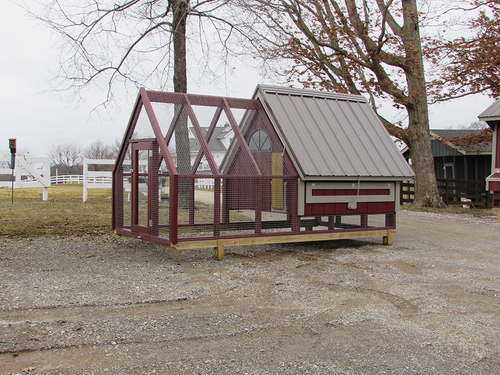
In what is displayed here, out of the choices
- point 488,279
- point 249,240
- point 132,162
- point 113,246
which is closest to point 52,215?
point 113,246

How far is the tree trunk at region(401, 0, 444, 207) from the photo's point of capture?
783 inches

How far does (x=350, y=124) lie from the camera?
9945 mm

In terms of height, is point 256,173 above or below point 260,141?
below

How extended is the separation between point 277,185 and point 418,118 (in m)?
13.8

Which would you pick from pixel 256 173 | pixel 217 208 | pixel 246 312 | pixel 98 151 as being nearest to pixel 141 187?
pixel 217 208

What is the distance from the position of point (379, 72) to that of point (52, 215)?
1406cm

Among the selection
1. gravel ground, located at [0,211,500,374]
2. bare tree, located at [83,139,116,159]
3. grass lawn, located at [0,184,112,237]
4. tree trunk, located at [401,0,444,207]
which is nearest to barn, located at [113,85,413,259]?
gravel ground, located at [0,211,500,374]

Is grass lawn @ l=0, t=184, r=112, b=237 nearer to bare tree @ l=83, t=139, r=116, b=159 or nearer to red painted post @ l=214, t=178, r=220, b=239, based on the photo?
red painted post @ l=214, t=178, r=220, b=239

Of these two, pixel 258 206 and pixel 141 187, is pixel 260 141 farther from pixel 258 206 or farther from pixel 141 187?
pixel 141 187

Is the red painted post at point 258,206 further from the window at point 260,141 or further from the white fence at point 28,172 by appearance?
the white fence at point 28,172

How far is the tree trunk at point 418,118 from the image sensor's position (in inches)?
783

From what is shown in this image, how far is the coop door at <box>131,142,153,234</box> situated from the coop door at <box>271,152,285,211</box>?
2217 mm

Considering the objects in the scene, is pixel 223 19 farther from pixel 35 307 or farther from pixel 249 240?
pixel 35 307

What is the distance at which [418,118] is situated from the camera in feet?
67.4
